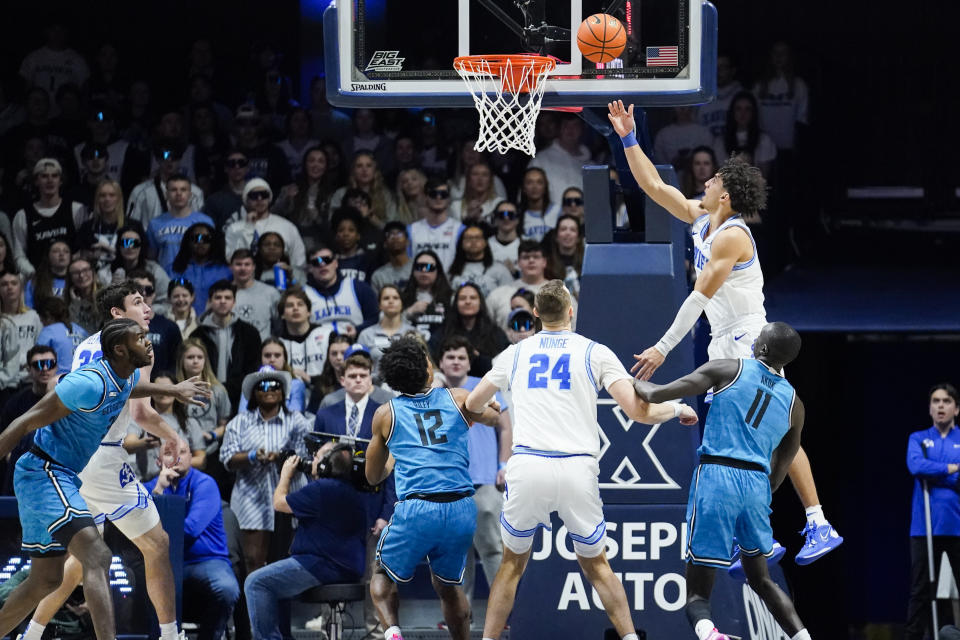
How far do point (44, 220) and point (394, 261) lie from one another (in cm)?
340

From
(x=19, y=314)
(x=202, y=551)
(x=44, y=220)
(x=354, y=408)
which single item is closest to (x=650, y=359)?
(x=354, y=408)

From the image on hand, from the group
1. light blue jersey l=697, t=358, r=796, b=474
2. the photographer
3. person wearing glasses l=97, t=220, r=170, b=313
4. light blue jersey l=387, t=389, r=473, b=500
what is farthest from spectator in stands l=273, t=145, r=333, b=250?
light blue jersey l=697, t=358, r=796, b=474

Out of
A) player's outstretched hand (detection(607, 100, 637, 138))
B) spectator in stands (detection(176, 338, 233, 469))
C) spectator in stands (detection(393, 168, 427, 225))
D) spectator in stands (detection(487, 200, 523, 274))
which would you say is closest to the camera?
player's outstretched hand (detection(607, 100, 637, 138))

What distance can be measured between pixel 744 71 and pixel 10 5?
8.47m

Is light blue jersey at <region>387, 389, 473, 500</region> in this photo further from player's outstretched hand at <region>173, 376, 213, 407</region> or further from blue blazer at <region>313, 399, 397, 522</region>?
blue blazer at <region>313, 399, 397, 522</region>

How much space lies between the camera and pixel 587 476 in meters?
7.63

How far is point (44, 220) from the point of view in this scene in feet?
44.3

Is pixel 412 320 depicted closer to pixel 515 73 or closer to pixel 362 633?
pixel 362 633

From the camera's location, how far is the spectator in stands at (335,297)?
12.4 m

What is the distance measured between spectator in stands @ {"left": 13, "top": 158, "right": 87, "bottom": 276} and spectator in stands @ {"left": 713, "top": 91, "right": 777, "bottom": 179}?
621 centimetres

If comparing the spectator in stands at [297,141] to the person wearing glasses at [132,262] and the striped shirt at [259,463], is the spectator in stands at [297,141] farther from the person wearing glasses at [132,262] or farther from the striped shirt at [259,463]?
the striped shirt at [259,463]

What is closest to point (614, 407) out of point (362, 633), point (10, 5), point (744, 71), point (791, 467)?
point (791, 467)

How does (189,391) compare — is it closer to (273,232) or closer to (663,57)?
(663,57)

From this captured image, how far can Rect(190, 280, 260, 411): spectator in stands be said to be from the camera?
11.9 m
